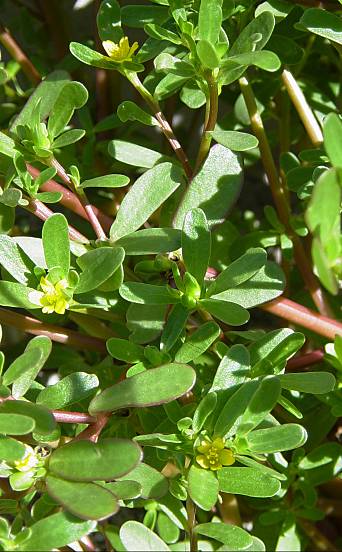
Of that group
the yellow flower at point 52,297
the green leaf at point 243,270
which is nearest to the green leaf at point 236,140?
the green leaf at point 243,270

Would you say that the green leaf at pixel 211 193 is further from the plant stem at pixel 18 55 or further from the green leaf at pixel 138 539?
the plant stem at pixel 18 55

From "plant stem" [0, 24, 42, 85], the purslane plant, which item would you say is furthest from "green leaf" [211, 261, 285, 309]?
"plant stem" [0, 24, 42, 85]

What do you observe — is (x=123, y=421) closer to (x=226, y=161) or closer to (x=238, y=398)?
(x=238, y=398)

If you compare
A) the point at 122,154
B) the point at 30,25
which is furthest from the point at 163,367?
the point at 30,25

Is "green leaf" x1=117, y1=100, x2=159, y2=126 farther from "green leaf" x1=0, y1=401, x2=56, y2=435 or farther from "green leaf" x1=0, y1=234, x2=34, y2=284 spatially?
"green leaf" x1=0, y1=401, x2=56, y2=435

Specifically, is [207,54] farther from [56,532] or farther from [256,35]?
[56,532]

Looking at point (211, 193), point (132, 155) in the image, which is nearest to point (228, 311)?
point (211, 193)

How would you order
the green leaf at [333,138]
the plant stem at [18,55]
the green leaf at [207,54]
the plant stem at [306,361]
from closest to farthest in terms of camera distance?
the green leaf at [333,138]
the green leaf at [207,54]
the plant stem at [306,361]
the plant stem at [18,55]
